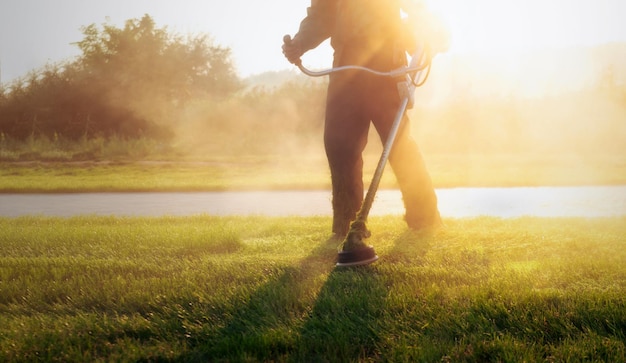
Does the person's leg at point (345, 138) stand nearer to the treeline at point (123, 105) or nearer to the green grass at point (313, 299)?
the green grass at point (313, 299)

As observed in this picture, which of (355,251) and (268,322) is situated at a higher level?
(355,251)

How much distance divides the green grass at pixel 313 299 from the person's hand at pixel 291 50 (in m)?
1.35

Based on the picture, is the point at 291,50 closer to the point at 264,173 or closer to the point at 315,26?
the point at 315,26

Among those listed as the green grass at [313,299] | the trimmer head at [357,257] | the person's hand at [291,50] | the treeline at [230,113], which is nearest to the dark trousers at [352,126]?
the person's hand at [291,50]

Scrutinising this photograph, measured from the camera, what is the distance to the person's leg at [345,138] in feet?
15.8

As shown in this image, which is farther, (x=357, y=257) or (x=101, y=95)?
(x=101, y=95)

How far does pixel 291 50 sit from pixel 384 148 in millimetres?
1017

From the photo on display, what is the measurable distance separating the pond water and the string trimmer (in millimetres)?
2806

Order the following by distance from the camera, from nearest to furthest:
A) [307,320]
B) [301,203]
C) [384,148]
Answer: [307,320]
[384,148]
[301,203]

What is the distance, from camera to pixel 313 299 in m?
3.47

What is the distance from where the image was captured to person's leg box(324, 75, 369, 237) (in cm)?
481

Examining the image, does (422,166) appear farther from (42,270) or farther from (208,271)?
(42,270)

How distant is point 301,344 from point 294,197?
23.7 ft

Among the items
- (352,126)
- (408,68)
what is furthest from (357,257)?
(408,68)
